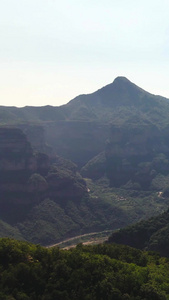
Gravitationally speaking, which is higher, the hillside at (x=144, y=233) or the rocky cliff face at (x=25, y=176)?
the rocky cliff face at (x=25, y=176)

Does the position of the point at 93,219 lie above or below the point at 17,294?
below

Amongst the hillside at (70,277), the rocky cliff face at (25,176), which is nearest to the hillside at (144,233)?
the hillside at (70,277)

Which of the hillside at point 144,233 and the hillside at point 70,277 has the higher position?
the hillside at point 70,277

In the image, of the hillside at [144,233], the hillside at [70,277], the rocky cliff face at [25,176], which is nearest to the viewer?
the hillside at [70,277]

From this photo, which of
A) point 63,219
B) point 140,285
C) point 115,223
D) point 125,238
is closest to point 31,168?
point 63,219

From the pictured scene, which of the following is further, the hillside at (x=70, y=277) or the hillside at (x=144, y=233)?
the hillside at (x=144, y=233)

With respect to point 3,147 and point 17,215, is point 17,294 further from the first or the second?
point 3,147

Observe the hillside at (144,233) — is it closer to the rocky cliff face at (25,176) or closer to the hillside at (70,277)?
the hillside at (70,277)

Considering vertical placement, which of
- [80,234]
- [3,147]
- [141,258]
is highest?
[3,147]

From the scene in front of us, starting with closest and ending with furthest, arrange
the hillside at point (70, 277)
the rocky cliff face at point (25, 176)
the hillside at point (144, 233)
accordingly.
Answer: the hillside at point (70, 277)
the hillside at point (144, 233)
the rocky cliff face at point (25, 176)
